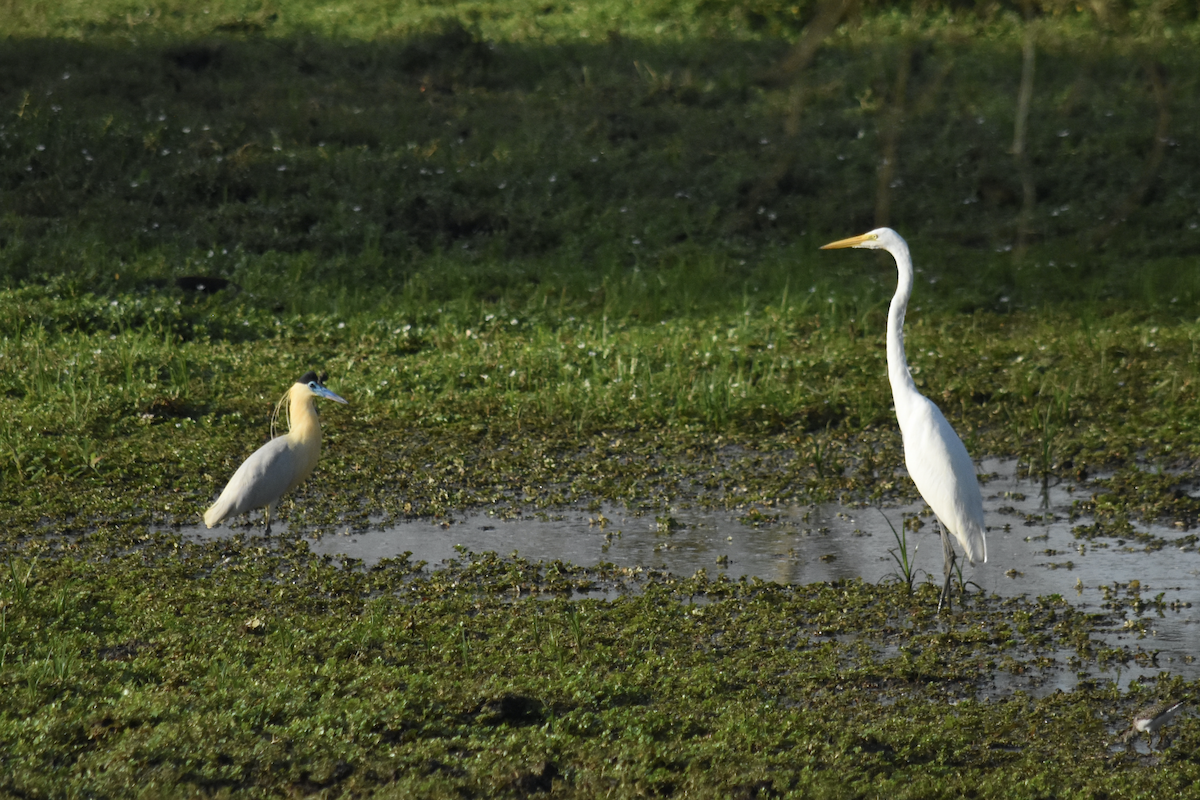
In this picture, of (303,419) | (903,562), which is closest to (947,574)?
(903,562)

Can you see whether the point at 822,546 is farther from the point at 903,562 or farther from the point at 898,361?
the point at 898,361

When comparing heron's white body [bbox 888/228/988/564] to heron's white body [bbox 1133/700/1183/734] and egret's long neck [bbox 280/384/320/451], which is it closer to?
heron's white body [bbox 1133/700/1183/734]

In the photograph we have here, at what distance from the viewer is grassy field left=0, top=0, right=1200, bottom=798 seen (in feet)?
13.0

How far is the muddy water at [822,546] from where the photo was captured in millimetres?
5602

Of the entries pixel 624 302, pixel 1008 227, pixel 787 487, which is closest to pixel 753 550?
pixel 787 487

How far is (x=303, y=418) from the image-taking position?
6.51 m

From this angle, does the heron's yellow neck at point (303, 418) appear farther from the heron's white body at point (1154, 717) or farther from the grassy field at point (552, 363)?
the heron's white body at point (1154, 717)

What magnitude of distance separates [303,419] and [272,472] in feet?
1.67

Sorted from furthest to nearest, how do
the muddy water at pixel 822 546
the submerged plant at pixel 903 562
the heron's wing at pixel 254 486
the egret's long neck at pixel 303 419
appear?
the egret's long neck at pixel 303 419 → the heron's wing at pixel 254 486 → the muddy water at pixel 822 546 → the submerged plant at pixel 903 562

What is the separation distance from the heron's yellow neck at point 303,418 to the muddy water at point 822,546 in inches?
19.9

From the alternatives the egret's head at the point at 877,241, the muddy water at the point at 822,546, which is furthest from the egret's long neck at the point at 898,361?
the muddy water at the point at 822,546

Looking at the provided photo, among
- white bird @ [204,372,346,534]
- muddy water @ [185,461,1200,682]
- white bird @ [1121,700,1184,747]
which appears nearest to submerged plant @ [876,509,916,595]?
muddy water @ [185,461,1200,682]

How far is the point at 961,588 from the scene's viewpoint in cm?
538

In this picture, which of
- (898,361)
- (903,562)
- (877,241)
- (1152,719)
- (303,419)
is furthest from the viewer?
(303,419)
